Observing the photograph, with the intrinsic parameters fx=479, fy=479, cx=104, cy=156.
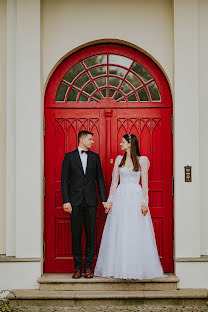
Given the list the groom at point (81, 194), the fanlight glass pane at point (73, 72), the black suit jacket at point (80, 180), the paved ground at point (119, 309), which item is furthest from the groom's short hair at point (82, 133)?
the paved ground at point (119, 309)

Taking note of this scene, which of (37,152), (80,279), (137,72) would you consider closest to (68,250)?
(80,279)

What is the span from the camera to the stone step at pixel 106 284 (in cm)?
646

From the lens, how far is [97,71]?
7.12m

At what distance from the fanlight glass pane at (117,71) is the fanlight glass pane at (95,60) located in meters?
0.15

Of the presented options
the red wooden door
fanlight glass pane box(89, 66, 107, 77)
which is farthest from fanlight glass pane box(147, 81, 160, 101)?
fanlight glass pane box(89, 66, 107, 77)

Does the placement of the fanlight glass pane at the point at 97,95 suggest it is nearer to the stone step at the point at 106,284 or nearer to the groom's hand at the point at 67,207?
the groom's hand at the point at 67,207

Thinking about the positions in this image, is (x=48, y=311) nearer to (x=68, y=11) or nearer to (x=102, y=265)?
(x=102, y=265)

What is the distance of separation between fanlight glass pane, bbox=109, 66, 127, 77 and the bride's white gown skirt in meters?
1.50

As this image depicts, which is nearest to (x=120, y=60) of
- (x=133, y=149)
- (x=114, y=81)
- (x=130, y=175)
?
(x=114, y=81)

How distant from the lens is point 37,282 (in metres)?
6.57

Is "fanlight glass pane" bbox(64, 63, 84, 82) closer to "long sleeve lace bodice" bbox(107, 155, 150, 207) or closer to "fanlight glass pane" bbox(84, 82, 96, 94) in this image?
"fanlight glass pane" bbox(84, 82, 96, 94)

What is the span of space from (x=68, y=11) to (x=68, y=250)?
11.5 feet

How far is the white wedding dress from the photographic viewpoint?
6.34 meters

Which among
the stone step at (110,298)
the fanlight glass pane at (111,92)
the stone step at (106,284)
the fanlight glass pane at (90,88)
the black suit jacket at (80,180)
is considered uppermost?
the fanlight glass pane at (90,88)
